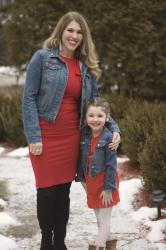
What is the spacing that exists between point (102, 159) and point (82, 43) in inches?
32.0

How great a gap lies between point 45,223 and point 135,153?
3.08 meters

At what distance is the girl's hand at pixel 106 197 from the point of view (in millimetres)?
3938

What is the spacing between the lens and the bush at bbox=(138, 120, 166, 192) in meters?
5.38

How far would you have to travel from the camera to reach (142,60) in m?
9.30

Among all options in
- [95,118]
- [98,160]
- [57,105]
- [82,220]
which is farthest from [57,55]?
[82,220]

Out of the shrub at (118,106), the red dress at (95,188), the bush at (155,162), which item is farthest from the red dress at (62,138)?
the shrub at (118,106)

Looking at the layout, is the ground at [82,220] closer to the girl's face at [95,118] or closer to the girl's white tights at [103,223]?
the girl's white tights at [103,223]

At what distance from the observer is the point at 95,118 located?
3871mm

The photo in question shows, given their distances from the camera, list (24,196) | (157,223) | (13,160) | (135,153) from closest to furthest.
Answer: (157,223) < (24,196) < (135,153) < (13,160)

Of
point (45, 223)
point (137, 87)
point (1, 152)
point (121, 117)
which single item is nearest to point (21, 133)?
point (1, 152)

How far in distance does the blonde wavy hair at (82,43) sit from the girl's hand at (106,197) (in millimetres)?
825

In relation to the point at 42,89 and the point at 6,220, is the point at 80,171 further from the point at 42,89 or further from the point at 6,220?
the point at 6,220

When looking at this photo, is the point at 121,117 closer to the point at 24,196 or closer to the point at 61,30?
the point at 24,196

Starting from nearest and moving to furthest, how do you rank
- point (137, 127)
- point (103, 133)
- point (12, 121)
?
point (103, 133) < point (137, 127) < point (12, 121)
